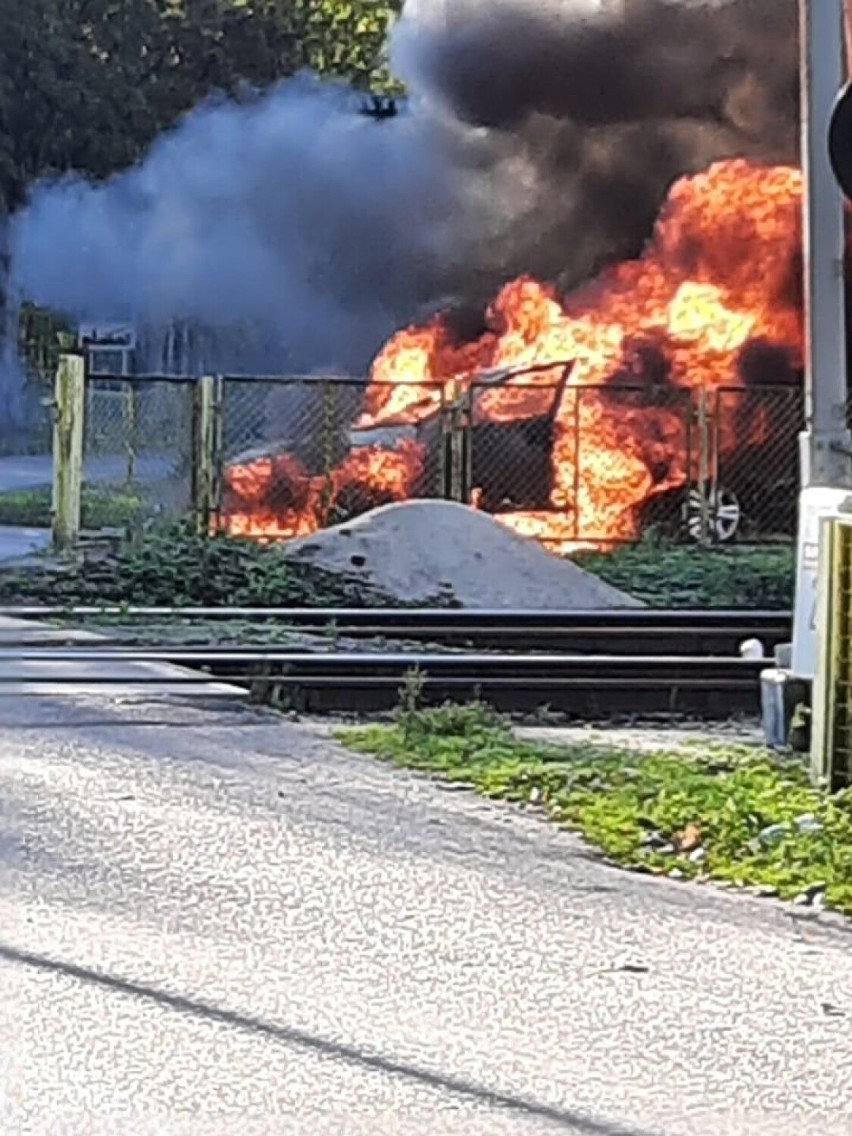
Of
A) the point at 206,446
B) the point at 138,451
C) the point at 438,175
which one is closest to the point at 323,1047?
the point at 206,446

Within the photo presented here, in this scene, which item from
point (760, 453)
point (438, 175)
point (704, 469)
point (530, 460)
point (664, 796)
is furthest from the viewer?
point (438, 175)

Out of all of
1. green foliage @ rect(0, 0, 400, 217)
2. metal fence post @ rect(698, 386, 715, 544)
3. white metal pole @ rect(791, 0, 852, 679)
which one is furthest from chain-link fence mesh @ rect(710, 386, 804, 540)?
white metal pole @ rect(791, 0, 852, 679)

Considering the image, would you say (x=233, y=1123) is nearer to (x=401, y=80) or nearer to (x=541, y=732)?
(x=541, y=732)

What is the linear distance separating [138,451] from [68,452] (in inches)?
214

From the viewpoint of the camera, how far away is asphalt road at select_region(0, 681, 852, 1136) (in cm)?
532

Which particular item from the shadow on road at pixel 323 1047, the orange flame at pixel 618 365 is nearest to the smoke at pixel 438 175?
the orange flame at pixel 618 365

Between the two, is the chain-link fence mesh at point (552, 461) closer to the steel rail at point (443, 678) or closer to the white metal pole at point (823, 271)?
the steel rail at point (443, 678)

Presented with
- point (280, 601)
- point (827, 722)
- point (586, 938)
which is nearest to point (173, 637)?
point (280, 601)

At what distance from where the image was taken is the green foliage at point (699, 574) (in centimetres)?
1938

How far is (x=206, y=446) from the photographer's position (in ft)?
76.1

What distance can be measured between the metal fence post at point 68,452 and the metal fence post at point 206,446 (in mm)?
1549

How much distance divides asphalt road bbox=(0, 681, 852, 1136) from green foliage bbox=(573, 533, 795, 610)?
403 inches

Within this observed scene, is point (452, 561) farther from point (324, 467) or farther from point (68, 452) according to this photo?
point (324, 467)

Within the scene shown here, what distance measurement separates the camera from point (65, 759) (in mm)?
10047
